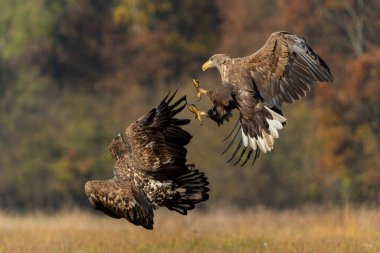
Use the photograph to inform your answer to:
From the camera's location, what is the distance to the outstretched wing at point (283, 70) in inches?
540

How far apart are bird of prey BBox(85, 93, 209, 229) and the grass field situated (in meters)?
1.67

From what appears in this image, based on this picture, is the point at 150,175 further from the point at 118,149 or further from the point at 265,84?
the point at 265,84

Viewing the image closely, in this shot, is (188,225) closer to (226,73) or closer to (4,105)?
(226,73)

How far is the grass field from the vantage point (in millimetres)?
14719

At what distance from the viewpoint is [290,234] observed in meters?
17.1

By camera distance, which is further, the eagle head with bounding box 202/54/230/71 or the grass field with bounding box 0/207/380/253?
the grass field with bounding box 0/207/380/253

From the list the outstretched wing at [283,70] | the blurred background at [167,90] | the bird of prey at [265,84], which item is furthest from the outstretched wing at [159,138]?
the blurred background at [167,90]

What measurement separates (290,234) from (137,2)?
94.2ft

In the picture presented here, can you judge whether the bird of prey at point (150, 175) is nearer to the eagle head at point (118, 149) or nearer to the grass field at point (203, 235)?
the eagle head at point (118, 149)

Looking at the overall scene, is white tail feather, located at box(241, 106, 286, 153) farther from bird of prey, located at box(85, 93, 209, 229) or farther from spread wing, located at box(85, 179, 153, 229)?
spread wing, located at box(85, 179, 153, 229)

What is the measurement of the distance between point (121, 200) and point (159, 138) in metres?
0.80

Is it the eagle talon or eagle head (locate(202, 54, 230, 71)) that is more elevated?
eagle head (locate(202, 54, 230, 71))

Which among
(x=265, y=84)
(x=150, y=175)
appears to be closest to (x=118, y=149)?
(x=150, y=175)

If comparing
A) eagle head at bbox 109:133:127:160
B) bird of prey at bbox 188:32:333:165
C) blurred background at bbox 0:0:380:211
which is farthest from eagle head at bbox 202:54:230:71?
blurred background at bbox 0:0:380:211
